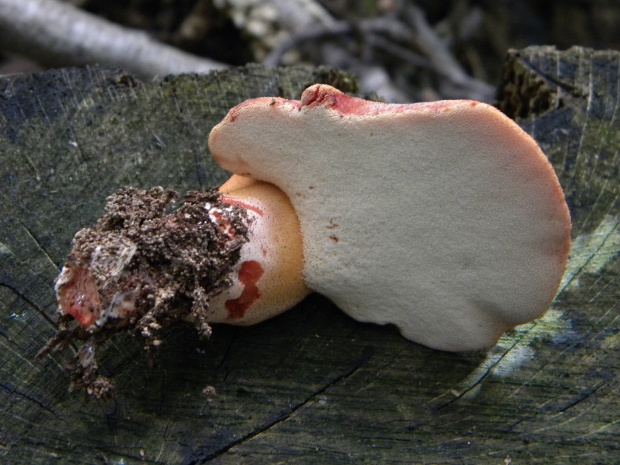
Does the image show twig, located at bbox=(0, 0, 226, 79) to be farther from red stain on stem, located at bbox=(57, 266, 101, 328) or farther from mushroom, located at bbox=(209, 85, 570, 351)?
red stain on stem, located at bbox=(57, 266, 101, 328)

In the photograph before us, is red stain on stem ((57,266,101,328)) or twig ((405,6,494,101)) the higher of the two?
red stain on stem ((57,266,101,328))

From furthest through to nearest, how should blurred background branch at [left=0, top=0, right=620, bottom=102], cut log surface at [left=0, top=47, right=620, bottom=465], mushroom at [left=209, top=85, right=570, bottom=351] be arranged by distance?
blurred background branch at [left=0, top=0, right=620, bottom=102] → cut log surface at [left=0, top=47, right=620, bottom=465] → mushroom at [left=209, top=85, right=570, bottom=351]

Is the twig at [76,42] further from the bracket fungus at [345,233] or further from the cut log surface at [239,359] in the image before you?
the bracket fungus at [345,233]

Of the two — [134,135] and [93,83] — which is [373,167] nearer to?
[134,135]

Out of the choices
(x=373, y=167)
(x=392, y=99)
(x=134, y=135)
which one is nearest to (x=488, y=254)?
(x=373, y=167)

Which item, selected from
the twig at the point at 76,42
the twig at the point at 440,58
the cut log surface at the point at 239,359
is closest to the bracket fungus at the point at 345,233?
the cut log surface at the point at 239,359

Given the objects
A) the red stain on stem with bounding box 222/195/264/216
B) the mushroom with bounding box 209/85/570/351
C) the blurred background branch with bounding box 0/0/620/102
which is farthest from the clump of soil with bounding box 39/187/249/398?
the blurred background branch with bounding box 0/0/620/102

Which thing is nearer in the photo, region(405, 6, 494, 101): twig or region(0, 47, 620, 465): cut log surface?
region(0, 47, 620, 465): cut log surface

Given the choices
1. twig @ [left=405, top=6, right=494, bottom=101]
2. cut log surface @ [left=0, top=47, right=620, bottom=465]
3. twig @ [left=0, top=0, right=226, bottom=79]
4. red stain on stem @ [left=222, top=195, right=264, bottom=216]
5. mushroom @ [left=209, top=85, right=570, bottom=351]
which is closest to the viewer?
mushroom @ [left=209, top=85, right=570, bottom=351]

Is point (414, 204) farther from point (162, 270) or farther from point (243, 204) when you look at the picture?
point (162, 270)
